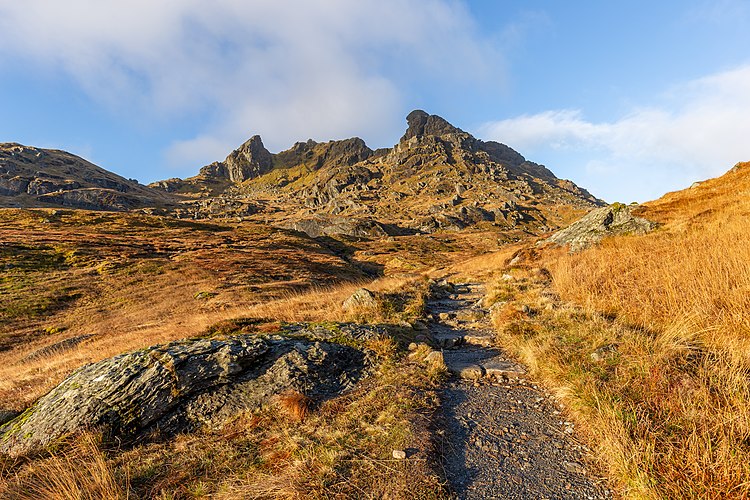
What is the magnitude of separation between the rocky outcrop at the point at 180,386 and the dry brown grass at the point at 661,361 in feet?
15.4

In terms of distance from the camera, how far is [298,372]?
7328 millimetres

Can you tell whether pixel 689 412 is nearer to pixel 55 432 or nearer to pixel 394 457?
pixel 394 457

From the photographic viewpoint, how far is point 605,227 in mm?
21906

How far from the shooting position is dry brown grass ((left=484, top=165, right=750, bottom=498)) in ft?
10.4

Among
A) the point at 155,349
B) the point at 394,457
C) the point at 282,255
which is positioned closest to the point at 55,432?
the point at 155,349

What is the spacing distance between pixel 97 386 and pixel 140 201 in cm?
22677

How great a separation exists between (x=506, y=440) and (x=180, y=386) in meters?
6.37

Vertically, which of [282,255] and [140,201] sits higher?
[140,201]

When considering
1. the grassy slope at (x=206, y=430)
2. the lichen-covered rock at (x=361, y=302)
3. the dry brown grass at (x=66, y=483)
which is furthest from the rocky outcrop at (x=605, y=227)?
the dry brown grass at (x=66, y=483)

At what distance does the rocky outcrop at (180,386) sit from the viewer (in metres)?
5.98

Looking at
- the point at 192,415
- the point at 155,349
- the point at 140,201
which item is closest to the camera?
the point at 192,415

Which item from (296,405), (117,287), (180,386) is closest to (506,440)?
(296,405)

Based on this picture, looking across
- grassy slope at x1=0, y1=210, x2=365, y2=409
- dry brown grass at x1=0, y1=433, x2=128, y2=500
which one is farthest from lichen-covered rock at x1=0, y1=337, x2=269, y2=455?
grassy slope at x1=0, y1=210, x2=365, y2=409

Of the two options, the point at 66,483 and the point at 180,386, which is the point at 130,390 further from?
the point at 66,483
